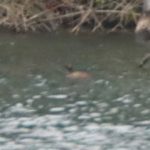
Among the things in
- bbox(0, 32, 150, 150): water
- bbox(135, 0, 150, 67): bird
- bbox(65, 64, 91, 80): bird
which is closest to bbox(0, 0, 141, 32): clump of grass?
bbox(135, 0, 150, 67): bird

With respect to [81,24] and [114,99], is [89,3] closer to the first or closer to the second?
[81,24]

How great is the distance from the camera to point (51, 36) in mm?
12281

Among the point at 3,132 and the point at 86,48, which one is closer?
the point at 3,132

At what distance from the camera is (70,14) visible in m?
12.8

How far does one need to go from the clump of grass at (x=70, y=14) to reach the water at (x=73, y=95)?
1.93 ft

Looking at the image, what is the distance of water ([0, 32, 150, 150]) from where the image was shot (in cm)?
765

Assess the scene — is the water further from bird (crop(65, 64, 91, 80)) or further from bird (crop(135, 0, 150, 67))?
bird (crop(135, 0, 150, 67))

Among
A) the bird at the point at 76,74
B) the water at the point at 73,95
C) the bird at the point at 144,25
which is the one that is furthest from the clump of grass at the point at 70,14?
the bird at the point at 76,74

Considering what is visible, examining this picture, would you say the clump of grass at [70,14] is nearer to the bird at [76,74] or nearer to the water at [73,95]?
the water at [73,95]

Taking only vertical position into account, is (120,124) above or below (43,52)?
below

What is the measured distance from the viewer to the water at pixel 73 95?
25.1 ft

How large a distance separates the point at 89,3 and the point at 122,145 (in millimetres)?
5797

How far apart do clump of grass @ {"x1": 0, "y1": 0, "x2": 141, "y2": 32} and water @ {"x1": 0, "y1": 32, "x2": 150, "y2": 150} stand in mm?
590

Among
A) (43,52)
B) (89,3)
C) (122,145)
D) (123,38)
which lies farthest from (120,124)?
(89,3)
